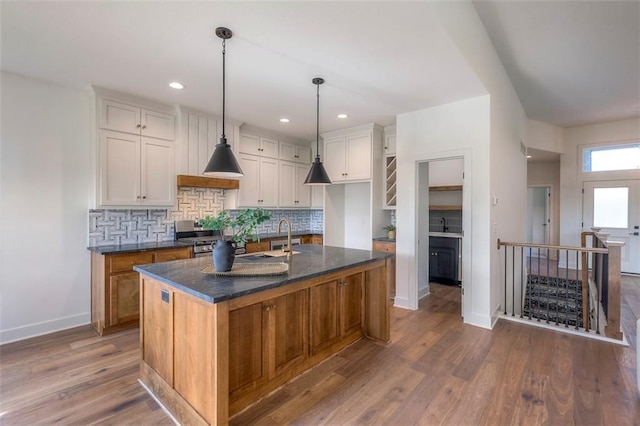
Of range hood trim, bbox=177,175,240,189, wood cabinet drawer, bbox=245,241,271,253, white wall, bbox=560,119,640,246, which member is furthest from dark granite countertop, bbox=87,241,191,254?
white wall, bbox=560,119,640,246

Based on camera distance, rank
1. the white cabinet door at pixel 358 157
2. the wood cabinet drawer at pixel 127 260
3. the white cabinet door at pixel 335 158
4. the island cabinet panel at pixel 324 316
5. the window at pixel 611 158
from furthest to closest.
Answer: the window at pixel 611 158 → the white cabinet door at pixel 335 158 → the white cabinet door at pixel 358 157 → the wood cabinet drawer at pixel 127 260 → the island cabinet panel at pixel 324 316

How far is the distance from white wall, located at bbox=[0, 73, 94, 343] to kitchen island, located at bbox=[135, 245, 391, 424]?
5.84 feet

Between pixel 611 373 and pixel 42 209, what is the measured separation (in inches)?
214

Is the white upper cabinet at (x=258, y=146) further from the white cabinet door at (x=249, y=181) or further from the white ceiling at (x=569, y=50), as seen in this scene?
the white ceiling at (x=569, y=50)

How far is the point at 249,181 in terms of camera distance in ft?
15.8

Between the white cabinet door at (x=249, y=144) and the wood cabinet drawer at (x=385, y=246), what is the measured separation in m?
2.40

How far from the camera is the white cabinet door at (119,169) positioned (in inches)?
130

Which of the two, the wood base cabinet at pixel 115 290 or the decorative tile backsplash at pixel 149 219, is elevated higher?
the decorative tile backsplash at pixel 149 219

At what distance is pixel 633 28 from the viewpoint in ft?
9.62

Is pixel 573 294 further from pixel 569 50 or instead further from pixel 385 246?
pixel 569 50

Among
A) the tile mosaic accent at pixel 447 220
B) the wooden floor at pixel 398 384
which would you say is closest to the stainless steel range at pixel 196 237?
the wooden floor at pixel 398 384

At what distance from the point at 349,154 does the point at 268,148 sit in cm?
137

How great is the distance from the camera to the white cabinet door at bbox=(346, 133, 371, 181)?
4711mm

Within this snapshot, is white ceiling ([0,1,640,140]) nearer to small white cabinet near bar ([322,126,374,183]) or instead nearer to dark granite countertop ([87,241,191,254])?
small white cabinet near bar ([322,126,374,183])
